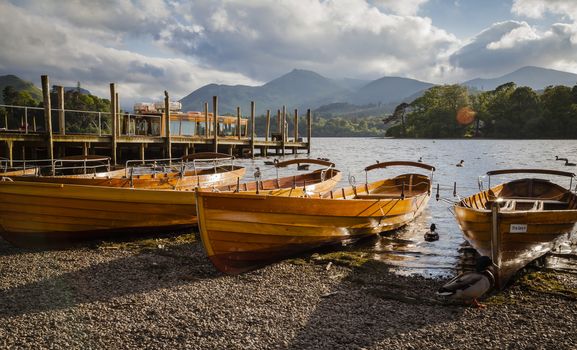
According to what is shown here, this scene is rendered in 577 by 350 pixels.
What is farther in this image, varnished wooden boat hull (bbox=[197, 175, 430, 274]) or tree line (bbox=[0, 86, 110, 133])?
tree line (bbox=[0, 86, 110, 133])

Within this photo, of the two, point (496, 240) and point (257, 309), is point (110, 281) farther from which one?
point (496, 240)

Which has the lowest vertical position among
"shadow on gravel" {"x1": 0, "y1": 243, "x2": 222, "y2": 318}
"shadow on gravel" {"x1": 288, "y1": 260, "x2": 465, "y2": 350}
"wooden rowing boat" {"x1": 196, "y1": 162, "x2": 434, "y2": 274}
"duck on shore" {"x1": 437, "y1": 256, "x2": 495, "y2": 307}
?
"shadow on gravel" {"x1": 288, "y1": 260, "x2": 465, "y2": 350}

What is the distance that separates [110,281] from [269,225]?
10.8 feet

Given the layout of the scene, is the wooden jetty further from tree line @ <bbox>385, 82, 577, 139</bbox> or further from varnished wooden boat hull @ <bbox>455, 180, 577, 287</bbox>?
tree line @ <bbox>385, 82, 577, 139</bbox>

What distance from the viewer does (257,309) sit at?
7.17 meters

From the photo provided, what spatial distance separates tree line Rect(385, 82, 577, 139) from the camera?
335 ft

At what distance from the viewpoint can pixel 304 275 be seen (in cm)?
904

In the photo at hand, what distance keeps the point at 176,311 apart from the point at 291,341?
2.05m

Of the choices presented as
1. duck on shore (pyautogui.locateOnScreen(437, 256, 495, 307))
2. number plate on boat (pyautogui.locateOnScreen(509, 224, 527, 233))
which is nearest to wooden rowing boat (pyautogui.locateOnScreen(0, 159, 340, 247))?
duck on shore (pyautogui.locateOnScreen(437, 256, 495, 307))

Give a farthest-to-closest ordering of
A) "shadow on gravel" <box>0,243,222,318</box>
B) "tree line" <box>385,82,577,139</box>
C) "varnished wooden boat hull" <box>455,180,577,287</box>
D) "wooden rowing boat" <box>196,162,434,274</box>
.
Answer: "tree line" <box>385,82,577,139</box>, "wooden rowing boat" <box>196,162,434,274</box>, "varnished wooden boat hull" <box>455,180,577,287</box>, "shadow on gravel" <box>0,243,222,318</box>

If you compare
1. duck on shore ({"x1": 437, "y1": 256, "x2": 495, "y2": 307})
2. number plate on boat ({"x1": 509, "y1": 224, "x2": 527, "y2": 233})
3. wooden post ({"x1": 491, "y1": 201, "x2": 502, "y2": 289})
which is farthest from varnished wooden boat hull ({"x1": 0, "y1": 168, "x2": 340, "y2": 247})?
number plate on boat ({"x1": 509, "y1": 224, "x2": 527, "y2": 233})

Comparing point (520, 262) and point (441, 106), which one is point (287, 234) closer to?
point (520, 262)

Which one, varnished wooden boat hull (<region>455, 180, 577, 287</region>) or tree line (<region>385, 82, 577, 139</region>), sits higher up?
tree line (<region>385, 82, 577, 139</region>)

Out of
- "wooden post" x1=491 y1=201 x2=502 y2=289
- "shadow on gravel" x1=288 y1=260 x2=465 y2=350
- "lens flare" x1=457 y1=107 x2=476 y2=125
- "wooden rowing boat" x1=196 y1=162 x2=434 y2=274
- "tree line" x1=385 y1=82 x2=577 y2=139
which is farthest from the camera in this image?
"lens flare" x1=457 y1=107 x2=476 y2=125
